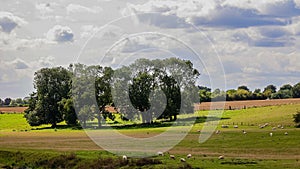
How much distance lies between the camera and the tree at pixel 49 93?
461 ft

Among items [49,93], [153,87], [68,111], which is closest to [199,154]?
[153,87]

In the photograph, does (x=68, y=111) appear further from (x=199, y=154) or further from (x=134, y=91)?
(x=199, y=154)

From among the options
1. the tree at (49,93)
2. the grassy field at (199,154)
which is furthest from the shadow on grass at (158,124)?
the grassy field at (199,154)

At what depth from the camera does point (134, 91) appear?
120438 mm

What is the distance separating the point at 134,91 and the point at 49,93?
3114 centimetres

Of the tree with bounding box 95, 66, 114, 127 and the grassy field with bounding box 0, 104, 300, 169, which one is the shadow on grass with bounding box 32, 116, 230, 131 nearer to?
the tree with bounding box 95, 66, 114, 127

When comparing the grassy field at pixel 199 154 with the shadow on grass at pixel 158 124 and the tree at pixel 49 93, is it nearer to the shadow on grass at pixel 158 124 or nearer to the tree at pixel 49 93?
the shadow on grass at pixel 158 124

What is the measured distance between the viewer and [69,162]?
5978cm

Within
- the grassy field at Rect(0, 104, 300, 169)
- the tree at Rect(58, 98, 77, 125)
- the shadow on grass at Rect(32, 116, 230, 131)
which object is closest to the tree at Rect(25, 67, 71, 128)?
the tree at Rect(58, 98, 77, 125)

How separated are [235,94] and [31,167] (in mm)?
134024

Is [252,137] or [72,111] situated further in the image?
[72,111]

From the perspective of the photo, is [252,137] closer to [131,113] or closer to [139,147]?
[139,147]

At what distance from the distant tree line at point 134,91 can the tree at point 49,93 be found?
532 cm

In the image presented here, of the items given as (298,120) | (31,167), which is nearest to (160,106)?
(298,120)
